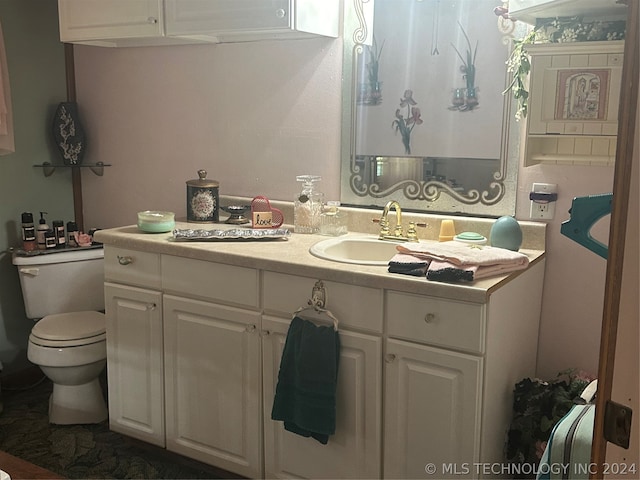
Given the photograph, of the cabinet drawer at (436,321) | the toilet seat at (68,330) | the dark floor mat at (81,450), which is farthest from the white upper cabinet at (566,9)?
the toilet seat at (68,330)

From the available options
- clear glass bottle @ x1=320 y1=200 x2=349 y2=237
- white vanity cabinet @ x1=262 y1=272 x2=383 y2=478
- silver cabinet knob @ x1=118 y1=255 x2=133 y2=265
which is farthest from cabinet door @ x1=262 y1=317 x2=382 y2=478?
silver cabinet knob @ x1=118 y1=255 x2=133 y2=265

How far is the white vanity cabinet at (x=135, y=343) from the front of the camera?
2590mm

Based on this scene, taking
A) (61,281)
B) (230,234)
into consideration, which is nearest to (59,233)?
(61,281)

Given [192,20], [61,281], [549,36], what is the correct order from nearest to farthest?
[549,36]
[192,20]
[61,281]

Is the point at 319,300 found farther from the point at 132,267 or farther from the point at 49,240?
the point at 49,240

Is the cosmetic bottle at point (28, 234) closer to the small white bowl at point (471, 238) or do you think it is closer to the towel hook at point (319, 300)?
the towel hook at point (319, 300)

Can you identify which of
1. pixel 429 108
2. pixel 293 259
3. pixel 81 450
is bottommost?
pixel 81 450

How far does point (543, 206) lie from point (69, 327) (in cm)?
201

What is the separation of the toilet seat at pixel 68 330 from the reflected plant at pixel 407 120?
1.52 meters

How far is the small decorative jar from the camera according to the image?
2898 mm

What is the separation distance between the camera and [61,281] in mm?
3242

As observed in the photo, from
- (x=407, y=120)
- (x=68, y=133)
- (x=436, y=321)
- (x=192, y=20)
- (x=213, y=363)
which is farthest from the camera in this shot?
(x=68, y=133)

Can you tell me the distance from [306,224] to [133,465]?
3.79 feet

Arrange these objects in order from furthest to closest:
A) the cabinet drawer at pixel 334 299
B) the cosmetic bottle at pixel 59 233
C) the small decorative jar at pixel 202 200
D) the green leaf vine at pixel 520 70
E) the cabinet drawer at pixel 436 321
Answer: the cosmetic bottle at pixel 59 233 → the small decorative jar at pixel 202 200 → the green leaf vine at pixel 520 70 → the cabinet drawer at pixel 334 299 → the cabinet drawer at pixel 436 321
